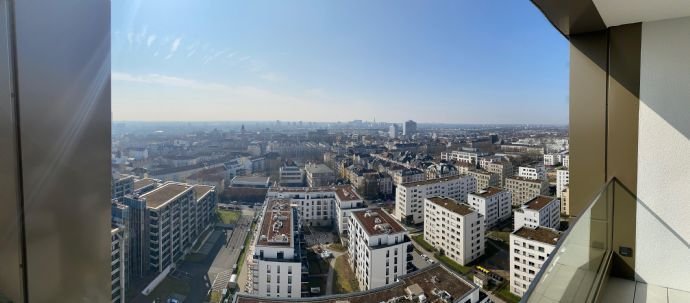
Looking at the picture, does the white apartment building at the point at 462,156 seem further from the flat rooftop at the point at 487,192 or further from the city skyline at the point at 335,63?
the flat rooftop at the point at 487,192

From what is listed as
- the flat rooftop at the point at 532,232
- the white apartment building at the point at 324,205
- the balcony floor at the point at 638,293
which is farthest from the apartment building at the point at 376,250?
the balcony floor at the point at 638,293

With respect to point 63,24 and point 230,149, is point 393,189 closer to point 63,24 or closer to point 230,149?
point 230,149

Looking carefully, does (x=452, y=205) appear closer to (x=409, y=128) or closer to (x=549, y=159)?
(x=549, y=159)

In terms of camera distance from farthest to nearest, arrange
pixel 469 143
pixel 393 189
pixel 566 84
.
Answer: pixel 469 143, pixel 393 189, pixel 566 84

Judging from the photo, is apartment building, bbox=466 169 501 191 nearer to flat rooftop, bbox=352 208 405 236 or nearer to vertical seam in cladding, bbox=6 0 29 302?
flat rooftop, bbox=352 208 405 236

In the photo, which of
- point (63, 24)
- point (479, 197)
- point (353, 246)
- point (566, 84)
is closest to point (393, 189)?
point (479, 197)

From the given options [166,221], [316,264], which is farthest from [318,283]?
[166,221]
